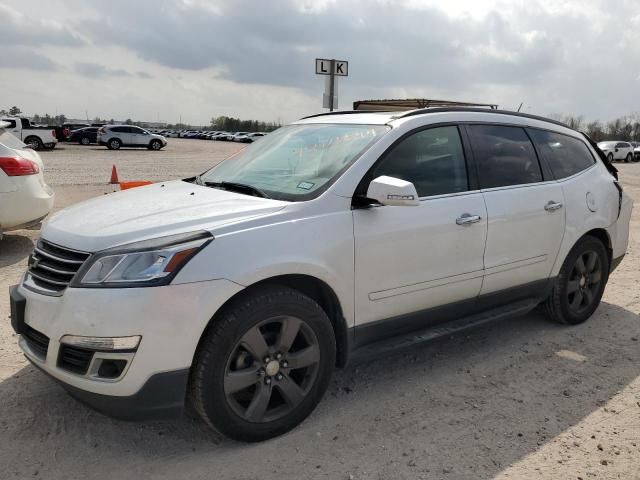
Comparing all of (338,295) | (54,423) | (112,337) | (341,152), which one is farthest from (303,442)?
(341,152)

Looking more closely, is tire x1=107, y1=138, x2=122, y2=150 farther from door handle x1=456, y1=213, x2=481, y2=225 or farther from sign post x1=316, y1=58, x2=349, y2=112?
door handle x1=456, y1=213, x2=481, y2=225

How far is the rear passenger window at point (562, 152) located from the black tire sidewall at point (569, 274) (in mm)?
609

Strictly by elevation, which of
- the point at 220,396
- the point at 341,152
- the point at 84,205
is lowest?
the point at 220,396

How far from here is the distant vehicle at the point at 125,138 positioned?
116 feet

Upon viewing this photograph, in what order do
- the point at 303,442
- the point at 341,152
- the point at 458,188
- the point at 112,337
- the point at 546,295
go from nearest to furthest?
the point at 112,337 → the point at 303,442 → the point at 341,152 → the point at 458,188 → the point at 546,295

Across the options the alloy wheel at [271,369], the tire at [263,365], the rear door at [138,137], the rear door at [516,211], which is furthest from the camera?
the rear door at [138,137]

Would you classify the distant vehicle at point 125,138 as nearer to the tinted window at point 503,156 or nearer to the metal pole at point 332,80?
the metal pole at point 332,80

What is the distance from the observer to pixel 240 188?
11.6 feet

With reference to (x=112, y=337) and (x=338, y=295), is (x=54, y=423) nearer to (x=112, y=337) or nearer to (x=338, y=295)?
(x=112, y=337)

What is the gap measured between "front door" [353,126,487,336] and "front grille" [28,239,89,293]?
1.48 metres

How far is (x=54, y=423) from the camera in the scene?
3.15m

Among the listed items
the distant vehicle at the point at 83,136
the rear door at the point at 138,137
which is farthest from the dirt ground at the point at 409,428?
the distant vehicle at the point at 83,136

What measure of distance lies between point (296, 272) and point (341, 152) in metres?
0.95

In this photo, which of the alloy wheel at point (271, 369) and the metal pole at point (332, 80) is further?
the metal pole at point (332, 80)
